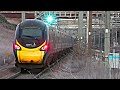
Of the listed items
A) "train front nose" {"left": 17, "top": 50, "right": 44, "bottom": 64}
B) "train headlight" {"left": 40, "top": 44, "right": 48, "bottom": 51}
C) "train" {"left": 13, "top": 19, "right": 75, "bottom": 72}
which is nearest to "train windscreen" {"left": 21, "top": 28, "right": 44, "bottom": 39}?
"train" {"left": 13, "top": 19, "right": 75, "bottom": 72}

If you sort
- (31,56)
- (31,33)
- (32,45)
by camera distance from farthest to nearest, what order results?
(31,33), (32,45), (31,56)

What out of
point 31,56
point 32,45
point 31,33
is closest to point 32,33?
point 31,33

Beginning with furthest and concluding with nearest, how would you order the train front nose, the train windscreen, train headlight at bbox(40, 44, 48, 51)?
the train windscreen → train headlight at bbox(40, 44, 48, 51) → the train front nose

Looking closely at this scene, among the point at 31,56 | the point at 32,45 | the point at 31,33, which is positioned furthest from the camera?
the point at 31,33

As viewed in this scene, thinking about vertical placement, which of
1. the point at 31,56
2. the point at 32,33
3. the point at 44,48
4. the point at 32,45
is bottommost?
the point at 31,56

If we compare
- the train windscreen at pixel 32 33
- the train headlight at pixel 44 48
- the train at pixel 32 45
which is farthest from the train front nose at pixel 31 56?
the train windscreen at pixel 32 33

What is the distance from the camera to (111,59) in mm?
20406

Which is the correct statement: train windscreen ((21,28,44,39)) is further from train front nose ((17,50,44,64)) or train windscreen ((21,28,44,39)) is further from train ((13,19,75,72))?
train front nose ((17,50,44,64))

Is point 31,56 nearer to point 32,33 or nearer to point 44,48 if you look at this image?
point 44,48

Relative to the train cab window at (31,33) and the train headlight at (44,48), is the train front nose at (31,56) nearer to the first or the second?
the train headlight at (44,48)

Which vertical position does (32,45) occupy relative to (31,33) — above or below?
below
